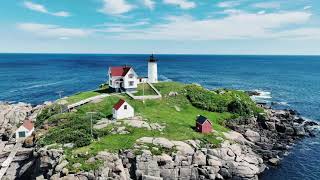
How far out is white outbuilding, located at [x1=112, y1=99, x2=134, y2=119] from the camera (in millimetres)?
→ 66531

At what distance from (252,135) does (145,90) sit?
28255mm

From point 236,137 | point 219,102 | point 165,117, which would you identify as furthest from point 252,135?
point 165,117

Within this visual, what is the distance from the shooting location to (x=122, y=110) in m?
67.1

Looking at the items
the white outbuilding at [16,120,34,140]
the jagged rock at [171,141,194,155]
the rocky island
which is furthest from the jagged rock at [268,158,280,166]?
the white outbuilding at [16,120,34,140]

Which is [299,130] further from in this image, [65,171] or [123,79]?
[65,171]

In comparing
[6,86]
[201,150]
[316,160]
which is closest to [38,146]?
[201,150]

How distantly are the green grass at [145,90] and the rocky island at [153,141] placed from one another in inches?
119

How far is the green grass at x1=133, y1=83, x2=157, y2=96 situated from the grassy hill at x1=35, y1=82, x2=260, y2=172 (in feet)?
7.74

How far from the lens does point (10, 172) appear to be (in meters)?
57.0

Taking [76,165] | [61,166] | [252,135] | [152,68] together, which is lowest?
[252,135]

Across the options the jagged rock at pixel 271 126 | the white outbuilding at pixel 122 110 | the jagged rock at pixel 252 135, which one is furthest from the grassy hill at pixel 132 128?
the jagged rock at pixel 271 126

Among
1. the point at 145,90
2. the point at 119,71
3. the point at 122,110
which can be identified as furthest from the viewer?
the point at 119,71

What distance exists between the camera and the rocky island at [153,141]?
173 ft

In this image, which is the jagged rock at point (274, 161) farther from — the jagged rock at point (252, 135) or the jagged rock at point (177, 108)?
the jagged rock at point (177, 108)
